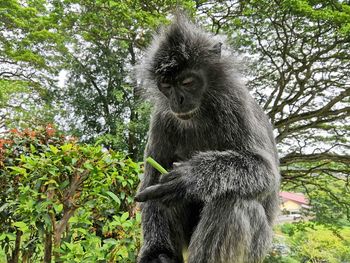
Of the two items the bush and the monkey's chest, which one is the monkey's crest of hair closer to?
the monkey's chest

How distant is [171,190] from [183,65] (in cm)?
89

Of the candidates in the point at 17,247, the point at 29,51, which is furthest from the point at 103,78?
the point at 17,247

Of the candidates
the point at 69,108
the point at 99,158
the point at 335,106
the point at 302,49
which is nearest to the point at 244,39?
the point at 302,49

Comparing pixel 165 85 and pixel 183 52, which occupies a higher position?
pixel 183 52

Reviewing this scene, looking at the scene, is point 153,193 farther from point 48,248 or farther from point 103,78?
point 103,78

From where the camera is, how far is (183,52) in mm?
2467

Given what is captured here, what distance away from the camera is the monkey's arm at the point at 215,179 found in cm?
210

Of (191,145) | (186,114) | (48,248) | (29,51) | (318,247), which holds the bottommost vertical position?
(318,247)

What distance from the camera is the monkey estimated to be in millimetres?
2055

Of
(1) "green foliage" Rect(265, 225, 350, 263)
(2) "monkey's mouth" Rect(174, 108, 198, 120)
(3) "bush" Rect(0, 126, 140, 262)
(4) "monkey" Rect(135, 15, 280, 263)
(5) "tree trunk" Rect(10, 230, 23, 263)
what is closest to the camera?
(4) "monkey" Rect(135, 15, 280, 263)

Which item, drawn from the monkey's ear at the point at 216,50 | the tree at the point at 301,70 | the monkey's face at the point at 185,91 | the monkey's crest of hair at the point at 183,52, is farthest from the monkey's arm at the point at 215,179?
the tree at the point at 301,70

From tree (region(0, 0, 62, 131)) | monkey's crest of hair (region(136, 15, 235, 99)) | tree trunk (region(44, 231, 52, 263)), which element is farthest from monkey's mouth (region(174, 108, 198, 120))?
tree (region(0, 0, 62, 131))

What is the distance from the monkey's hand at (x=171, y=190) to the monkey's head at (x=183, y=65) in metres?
0.51

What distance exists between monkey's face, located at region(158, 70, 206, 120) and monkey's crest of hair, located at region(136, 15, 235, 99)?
0.13 ft
